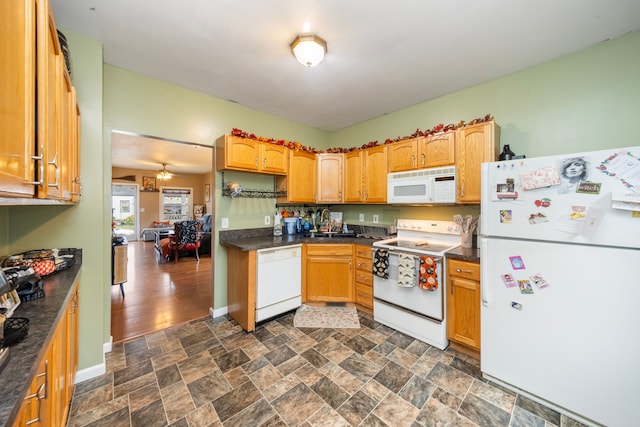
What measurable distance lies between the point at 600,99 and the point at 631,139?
0.38 metres

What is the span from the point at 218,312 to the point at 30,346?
7.42 ft

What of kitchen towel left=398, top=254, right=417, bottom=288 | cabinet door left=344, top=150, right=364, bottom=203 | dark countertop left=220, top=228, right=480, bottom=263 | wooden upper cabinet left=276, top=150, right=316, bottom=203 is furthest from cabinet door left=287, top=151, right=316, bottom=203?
kitchen towel left=398, top=254, right=417, bottom=288

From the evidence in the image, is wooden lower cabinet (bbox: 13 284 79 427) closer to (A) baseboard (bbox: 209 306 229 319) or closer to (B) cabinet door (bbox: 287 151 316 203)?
(A) baseboard (bbox: 209 306 229 319)

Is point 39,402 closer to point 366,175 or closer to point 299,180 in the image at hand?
point 299,180

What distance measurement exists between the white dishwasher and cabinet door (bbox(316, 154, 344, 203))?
0.91 m

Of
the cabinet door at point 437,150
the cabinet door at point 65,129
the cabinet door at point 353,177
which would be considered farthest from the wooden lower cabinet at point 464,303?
the cabinet door at point 65,129

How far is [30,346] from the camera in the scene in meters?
0.77

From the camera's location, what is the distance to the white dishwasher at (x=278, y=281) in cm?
261

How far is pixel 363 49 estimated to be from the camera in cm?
201

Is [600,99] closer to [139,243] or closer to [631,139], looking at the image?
[631,139]

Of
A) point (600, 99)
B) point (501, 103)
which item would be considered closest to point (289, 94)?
point (501, 103)

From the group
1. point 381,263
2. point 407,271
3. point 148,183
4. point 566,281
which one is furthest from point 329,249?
point 148,183

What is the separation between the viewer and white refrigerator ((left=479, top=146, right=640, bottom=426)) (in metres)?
1.38

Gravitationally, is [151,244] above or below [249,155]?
below
